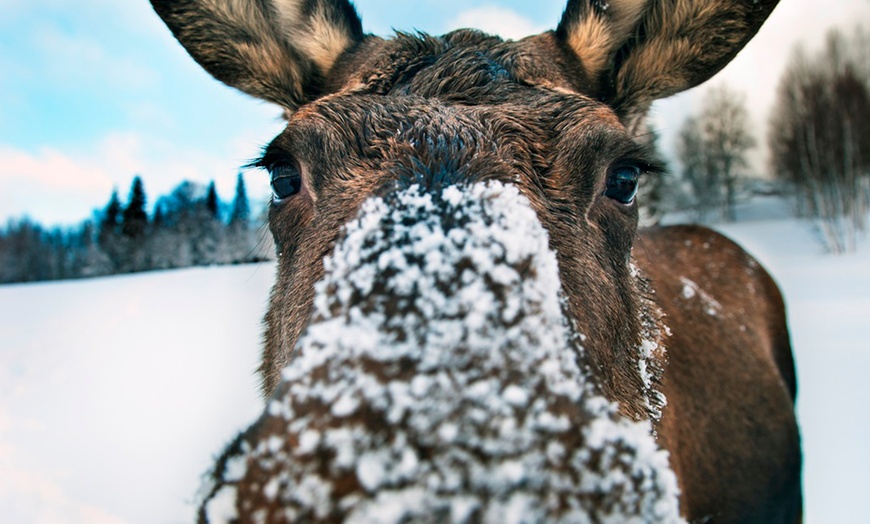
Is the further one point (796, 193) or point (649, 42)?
point (796, 193)

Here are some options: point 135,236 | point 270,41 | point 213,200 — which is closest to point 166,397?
point 213,200

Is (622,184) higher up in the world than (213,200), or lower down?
lower down

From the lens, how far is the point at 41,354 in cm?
1214

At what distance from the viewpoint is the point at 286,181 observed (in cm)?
241

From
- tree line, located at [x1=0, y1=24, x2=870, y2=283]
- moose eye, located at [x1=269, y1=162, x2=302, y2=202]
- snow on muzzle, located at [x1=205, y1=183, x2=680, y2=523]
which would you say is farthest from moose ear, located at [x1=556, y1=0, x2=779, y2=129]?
tree line, located at [x1=0, y1=24, x2=870, y2=283]

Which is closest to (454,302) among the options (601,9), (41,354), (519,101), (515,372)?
(515,372)

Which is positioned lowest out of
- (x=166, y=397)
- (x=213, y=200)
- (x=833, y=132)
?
(x=166, y=397)

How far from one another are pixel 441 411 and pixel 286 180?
166 cm

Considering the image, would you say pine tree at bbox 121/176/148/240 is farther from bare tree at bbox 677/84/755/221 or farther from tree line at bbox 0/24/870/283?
bare tree at bbox 677/84/755/221

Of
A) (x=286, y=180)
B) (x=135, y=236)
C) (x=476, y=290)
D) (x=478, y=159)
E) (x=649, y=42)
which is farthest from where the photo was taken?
(x=135, y=236)

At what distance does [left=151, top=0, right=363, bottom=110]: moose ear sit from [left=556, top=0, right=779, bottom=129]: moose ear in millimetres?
1488

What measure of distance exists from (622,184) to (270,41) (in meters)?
2.35

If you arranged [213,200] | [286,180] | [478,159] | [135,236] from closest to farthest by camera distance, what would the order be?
1. [478,159]
2. [286,180]
3. [213,200]
4. [135,236]

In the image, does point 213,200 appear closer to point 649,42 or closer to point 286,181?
Result: point 286,181
